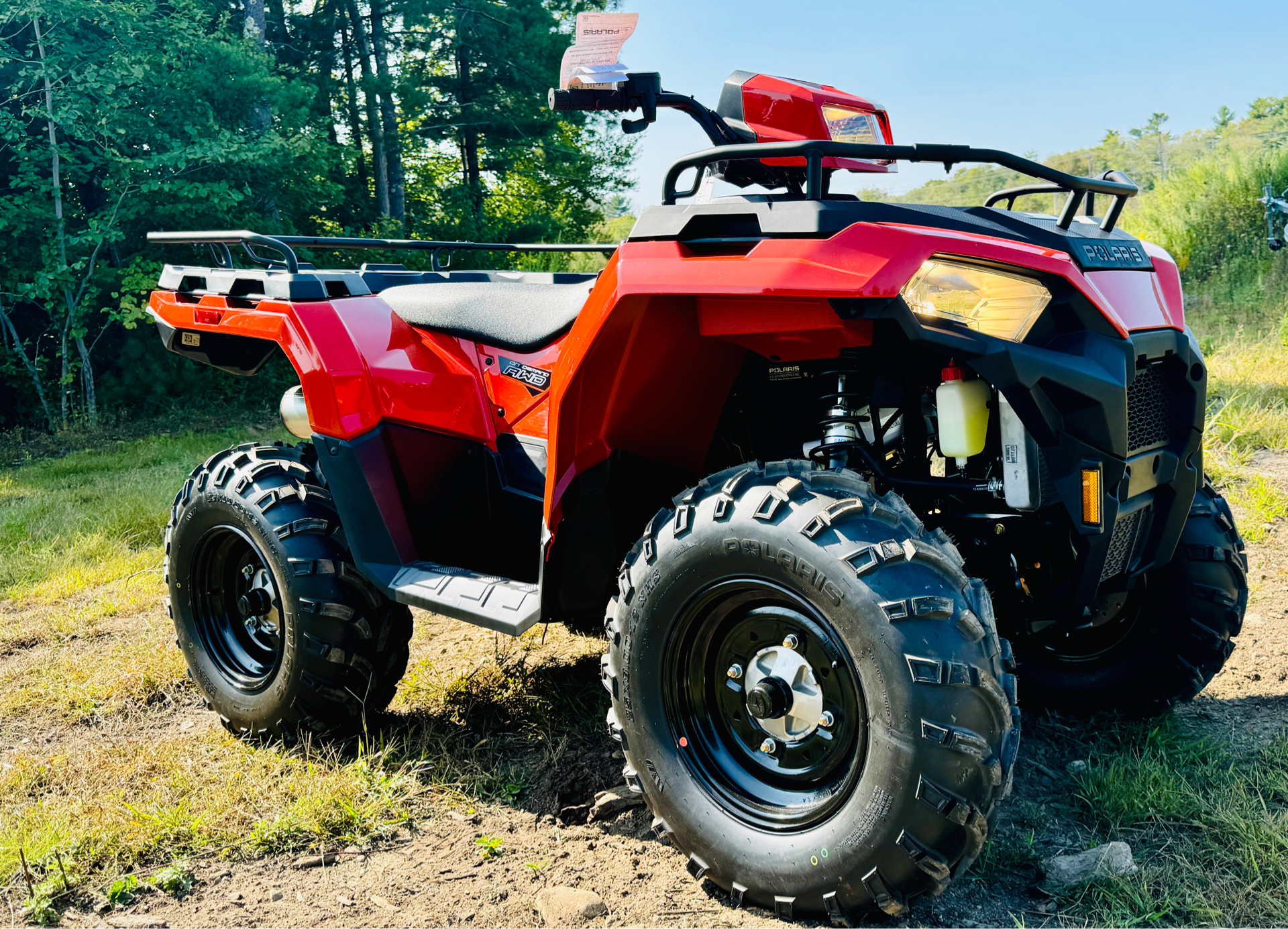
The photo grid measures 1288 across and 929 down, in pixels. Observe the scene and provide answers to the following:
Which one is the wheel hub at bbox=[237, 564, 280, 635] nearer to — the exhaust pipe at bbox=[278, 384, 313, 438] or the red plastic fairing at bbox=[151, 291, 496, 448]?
the exhaust pipe at bbox=[278, 384, 313, 438]

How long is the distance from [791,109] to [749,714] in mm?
1421

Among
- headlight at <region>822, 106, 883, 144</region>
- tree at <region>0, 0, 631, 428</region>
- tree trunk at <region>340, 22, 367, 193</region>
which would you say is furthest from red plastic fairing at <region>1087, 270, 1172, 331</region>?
tree trunk at <region>340, 22, 367, 193</region>

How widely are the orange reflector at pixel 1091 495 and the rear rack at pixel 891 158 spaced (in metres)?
0.56

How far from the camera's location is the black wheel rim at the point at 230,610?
3105 mm

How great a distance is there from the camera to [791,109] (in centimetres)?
233

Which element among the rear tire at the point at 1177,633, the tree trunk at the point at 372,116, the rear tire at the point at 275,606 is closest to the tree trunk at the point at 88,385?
the tree trunk at the point at 372,116

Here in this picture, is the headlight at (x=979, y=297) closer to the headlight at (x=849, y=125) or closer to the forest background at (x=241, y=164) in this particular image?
the headlight at (x=849, y=125)

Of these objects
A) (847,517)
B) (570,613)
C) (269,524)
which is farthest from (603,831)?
(269,524)

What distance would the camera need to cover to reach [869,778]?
5.88 ft

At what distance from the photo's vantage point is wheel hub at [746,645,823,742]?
6.43ft

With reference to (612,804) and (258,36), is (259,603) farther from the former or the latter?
(258,36)

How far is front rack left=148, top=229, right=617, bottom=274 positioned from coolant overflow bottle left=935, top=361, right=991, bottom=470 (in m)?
1.17

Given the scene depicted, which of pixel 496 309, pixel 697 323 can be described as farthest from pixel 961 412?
pixel 496 309

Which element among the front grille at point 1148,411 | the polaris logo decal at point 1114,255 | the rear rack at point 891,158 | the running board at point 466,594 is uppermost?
the rear rack at point 891,158
